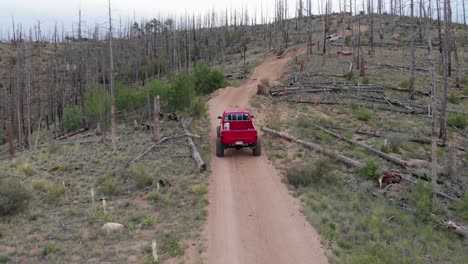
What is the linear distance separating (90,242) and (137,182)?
4558 millimetres

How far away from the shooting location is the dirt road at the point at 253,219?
9.62 meters

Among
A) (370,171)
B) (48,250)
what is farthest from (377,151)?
(48,250)

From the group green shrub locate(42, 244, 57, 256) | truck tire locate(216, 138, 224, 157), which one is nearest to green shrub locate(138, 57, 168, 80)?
truck tire locate(216, 138, 224, 157)

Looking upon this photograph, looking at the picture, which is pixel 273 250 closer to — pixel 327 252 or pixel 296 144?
pixel 327 252

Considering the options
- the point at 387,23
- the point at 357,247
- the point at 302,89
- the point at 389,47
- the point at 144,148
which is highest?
the point at 387,23

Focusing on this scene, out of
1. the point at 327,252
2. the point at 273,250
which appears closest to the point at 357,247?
the point at 327,252

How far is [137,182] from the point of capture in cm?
1472

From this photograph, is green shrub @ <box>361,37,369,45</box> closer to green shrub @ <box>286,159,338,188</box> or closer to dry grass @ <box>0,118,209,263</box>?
dry grass @ <box>0,118,209,263</box>

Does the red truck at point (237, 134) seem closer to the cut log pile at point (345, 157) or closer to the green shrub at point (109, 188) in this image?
the cut log pile at point (345, 157)

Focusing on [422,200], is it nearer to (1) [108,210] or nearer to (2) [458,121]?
(1) [108,210]

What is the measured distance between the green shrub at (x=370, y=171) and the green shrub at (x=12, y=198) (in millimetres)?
11965

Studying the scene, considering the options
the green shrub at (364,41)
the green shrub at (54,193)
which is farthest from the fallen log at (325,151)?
the green shrub at (364,41)

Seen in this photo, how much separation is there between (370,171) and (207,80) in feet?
77.1

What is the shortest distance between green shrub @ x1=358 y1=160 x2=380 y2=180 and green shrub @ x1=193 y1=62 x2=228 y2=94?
22815mm
